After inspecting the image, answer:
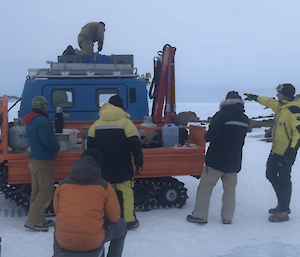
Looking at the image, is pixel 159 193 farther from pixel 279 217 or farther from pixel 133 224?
pixel 279 217

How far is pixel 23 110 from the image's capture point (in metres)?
5.95

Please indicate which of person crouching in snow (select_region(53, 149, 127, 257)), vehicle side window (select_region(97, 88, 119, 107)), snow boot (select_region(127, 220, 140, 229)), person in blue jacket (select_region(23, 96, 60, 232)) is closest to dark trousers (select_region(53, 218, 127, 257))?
person crouching in snow (select_region(53, 149, 127, 257))

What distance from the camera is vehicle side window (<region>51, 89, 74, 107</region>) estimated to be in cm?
600

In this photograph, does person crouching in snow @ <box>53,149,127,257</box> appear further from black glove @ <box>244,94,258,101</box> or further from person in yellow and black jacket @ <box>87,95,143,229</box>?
black glove @ <box>244,94,258,101</box>

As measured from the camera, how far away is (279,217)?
4.92 m

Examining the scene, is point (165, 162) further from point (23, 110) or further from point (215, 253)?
point (23, 110)

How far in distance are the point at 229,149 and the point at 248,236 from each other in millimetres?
1219

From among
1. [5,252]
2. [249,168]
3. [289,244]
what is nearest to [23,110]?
[5,252]

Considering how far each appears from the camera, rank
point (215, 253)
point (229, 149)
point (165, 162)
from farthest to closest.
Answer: point (165, 162)
point (229, 149)
point (215, 253)

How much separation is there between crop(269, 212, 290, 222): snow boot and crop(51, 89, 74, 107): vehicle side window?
3.95 meters

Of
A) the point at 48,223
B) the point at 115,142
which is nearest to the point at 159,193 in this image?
the point at 115,142

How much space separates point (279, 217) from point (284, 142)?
114 centimetres

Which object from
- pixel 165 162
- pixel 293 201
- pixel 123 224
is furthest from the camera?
pixel 293 201

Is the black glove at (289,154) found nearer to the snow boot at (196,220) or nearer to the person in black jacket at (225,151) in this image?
the person in black jacket at (225,151)
